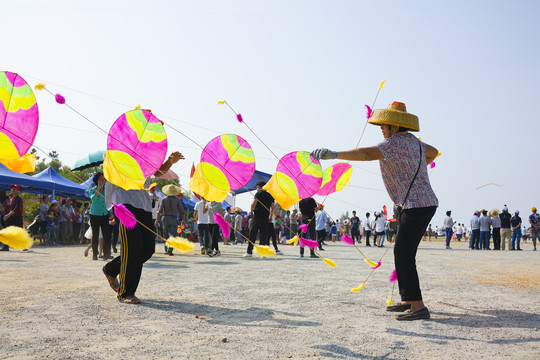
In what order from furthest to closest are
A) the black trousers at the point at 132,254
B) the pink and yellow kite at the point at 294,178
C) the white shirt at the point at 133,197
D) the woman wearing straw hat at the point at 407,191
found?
the pink and yellow kite at the point at 294,178
the white shirt at the point at 133,197
the black trousers at the point at 132,254
the woman wearing straw hat at the point at 407,191

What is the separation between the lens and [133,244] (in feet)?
15.4

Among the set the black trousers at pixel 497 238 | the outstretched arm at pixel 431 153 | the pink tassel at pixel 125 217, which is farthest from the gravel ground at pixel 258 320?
the black trousers at pixel 497 238

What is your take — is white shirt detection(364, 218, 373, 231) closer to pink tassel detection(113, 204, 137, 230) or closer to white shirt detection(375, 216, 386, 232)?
white shirt detection(375, 216, 386, 232)

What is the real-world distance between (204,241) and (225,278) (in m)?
5.44

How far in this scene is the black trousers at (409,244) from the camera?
4160 millimetres

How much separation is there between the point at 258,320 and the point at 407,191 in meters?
1.77

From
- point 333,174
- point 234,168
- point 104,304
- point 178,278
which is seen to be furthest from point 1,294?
point 333,174

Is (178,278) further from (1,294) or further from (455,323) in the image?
(455,323)

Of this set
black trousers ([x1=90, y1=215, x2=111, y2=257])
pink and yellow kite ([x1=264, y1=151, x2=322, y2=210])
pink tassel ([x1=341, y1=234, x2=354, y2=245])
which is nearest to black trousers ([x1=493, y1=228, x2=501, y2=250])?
black trousers ([x1=90, y1=215, x2=111, y2=257])

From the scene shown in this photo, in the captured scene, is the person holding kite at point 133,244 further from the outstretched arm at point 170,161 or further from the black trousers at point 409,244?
the black trousers at point 409,244

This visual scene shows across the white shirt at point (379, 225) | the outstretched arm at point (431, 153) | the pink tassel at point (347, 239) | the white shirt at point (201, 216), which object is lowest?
the pink tassel at point (347, 239)

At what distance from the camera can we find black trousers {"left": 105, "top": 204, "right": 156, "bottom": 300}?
463 centimetres

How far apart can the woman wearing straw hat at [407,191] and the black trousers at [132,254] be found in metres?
2.53

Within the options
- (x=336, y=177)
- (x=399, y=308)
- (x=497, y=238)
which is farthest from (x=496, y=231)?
(x=399, y=308)
